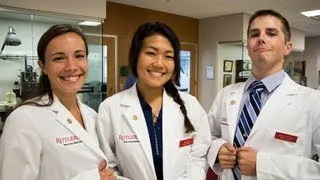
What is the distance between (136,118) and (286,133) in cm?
69

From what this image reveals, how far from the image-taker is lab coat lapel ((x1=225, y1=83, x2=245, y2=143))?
150 centimetres

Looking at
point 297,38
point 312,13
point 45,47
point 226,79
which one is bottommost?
point 226,79

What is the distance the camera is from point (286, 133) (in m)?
1.39

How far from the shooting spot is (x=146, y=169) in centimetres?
134

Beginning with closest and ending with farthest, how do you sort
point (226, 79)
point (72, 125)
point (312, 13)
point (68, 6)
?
point (72, 125) → point (68, 6) → point (312, 13) → point (226, 79)

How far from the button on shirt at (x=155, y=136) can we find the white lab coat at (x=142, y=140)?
0.02 m

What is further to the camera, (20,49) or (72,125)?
(20,49)

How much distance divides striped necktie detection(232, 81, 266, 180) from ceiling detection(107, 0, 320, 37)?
3647mm

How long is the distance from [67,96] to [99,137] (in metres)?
0.24

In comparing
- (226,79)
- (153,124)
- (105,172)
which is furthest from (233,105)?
(226,79)

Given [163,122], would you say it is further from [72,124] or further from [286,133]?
A: [286,133]

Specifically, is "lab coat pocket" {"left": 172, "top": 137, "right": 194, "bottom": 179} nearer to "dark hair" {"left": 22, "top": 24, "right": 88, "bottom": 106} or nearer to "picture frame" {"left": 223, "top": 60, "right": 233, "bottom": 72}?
"dark hair" {"left": 22, "top": 24, "right": 88, "bottom": 106}

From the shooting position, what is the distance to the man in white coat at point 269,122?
136 centimetres

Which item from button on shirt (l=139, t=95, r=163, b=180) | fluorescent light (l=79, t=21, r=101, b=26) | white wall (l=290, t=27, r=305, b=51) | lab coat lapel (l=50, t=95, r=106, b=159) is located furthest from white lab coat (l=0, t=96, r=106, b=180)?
white wall (l=290, t=27, r=305, b=51)
